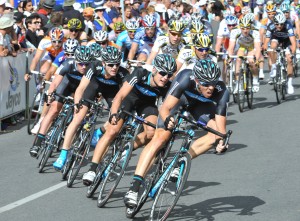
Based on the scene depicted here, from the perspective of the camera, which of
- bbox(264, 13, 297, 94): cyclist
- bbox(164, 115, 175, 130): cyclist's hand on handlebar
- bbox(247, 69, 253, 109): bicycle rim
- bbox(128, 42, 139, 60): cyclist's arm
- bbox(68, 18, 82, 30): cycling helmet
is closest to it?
bbox(164, 115, 175, 130): cyclist's hand on handlebar

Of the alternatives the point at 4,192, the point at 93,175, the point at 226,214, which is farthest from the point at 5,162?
the point at 226,214

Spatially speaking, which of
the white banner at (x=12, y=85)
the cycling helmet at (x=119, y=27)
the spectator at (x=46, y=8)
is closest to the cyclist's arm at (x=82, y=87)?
the white banner at (x=12, y=85)

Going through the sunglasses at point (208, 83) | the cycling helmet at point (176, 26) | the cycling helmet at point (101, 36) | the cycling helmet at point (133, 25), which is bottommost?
the cycling helmet at point (133, 25)

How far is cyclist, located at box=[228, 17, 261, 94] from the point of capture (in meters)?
20.4

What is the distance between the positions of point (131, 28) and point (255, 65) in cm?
264

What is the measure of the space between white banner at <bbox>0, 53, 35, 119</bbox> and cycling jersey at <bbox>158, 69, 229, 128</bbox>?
7.57 m

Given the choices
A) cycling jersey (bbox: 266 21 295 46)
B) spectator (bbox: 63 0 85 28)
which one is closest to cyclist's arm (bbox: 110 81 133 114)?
spectator (bbox: 63 0 85 28)

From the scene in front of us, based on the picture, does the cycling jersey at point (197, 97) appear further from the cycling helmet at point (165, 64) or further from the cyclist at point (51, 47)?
the cyclist at point (51, 47)

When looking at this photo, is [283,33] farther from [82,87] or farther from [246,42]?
[82,87]

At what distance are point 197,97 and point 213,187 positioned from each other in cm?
164

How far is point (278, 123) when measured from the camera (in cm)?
1802

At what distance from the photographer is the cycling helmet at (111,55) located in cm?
1228

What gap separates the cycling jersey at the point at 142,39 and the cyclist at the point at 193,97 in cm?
787

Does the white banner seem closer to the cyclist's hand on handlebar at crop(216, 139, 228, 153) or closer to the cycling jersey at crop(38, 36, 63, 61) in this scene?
the cycling jersey at crop(38, 36, 63, 61)
